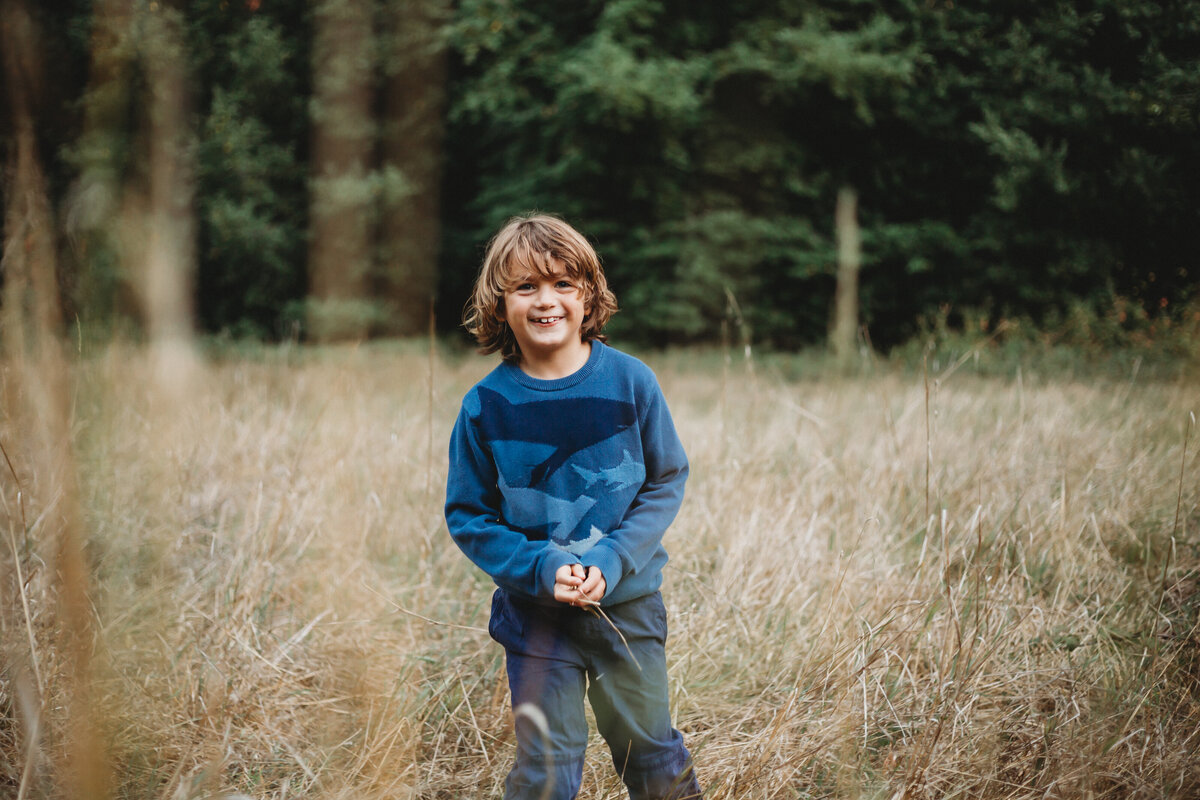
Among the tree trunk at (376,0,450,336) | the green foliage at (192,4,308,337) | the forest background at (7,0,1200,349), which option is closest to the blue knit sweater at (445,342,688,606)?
the forest background at (7,0,1200,349)

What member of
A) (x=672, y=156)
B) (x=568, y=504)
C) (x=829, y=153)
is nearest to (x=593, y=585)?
(x=568, y=504)

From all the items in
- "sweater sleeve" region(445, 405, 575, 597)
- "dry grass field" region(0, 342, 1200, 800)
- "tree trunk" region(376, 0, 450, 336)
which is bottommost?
"dry grass field" region(0, 342, 1200, 800)

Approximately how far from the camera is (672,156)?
415 inches

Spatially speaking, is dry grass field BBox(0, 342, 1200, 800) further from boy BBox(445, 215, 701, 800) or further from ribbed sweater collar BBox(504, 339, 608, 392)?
ribbed sweater collar BBox(504, 339, 608, 392)

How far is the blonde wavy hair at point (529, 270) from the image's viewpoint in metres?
1.32

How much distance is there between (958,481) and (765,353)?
8.42 meters

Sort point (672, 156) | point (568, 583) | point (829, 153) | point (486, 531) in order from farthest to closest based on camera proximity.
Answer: point (829, 153)
point (672, 156)
point (486, 531)
point (568, 583)

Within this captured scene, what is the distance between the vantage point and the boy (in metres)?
1.27

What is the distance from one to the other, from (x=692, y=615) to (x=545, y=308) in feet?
3.79

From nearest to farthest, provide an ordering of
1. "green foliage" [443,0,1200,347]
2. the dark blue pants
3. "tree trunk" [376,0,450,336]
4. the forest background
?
→ the dark blue pants
the forest background
"green foliage" [443,0,1200,347]
"tree trunk" [376,0,450,336]

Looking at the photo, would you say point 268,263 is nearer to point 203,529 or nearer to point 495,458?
point 203,529

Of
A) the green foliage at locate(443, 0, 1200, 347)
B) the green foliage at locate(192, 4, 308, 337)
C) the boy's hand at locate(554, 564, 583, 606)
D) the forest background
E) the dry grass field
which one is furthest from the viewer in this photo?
the green foliage at locate(192, 4, 308, 337)

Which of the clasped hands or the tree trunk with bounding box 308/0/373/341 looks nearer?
the clasped hands

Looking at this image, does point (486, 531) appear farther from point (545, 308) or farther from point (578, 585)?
point (545, 308)
